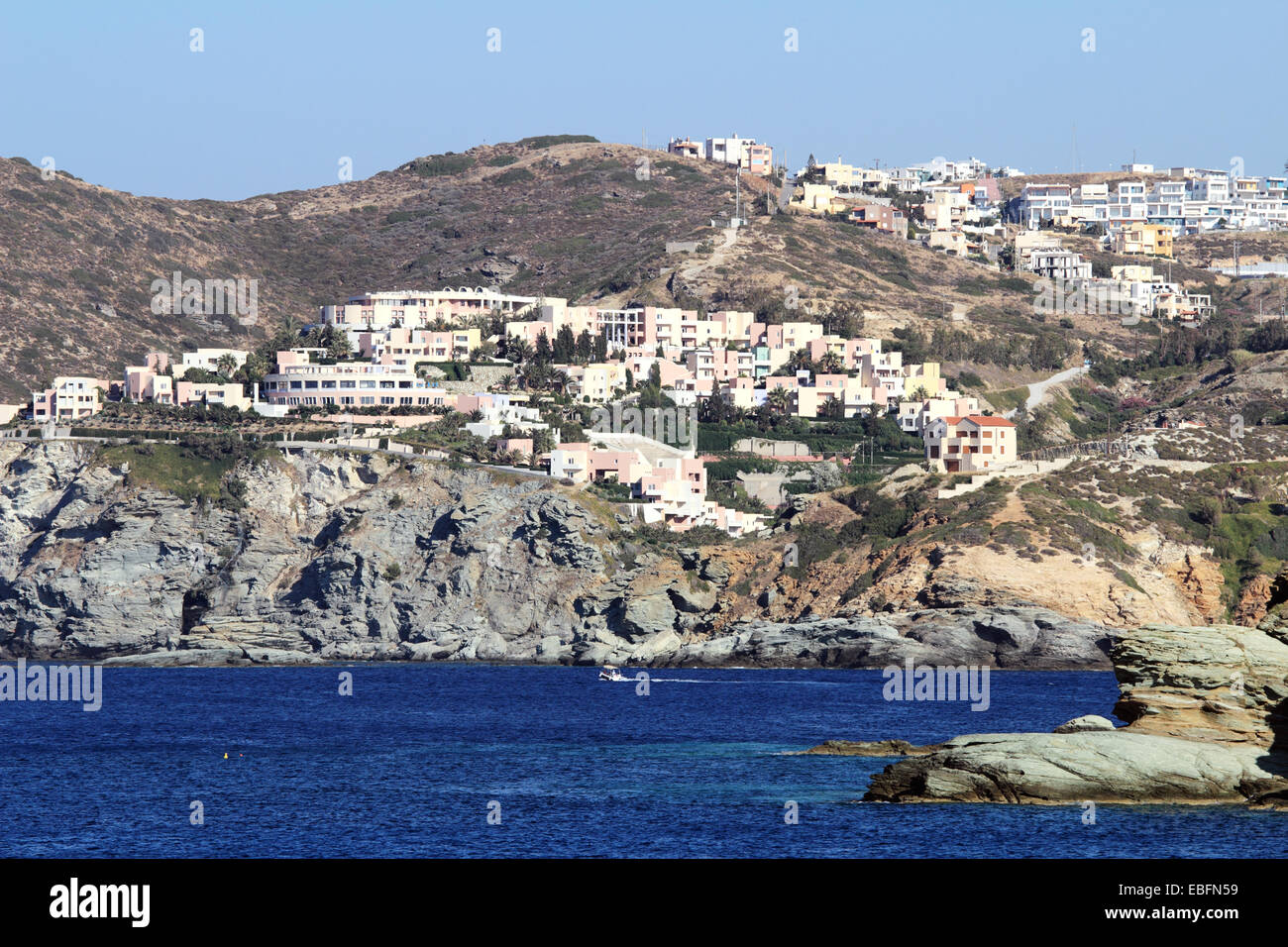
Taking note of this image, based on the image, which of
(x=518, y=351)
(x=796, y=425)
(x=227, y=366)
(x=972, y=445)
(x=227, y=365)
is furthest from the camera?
(x=518, y=351)

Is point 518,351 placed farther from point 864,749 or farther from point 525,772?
point 525,772

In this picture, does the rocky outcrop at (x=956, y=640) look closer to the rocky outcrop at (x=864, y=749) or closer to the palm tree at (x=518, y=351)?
the rocky outcrop at (x=864, y=749)

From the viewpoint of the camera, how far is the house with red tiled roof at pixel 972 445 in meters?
115

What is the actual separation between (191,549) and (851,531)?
128 feet

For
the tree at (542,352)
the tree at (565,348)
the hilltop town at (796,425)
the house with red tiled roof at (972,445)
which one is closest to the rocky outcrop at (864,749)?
the hilltop town at (796,425)

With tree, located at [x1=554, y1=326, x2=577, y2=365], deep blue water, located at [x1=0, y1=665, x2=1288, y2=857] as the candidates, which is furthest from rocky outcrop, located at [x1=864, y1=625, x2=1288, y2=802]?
tree, located at [x1=554, y1=326, x2=577, y2=365]

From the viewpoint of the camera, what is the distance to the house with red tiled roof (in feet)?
378

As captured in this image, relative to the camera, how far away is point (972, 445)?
11569 centimetres

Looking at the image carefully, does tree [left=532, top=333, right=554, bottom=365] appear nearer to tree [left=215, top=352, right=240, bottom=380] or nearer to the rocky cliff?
tree [left=215, top=352, right=240, bottom=380]

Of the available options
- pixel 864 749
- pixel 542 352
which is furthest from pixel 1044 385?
pixel 864 749

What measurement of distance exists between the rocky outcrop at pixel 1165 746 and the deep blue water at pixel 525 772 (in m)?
1.09

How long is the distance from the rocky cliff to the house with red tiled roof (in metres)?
18.4

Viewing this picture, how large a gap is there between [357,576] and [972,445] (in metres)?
38.5
